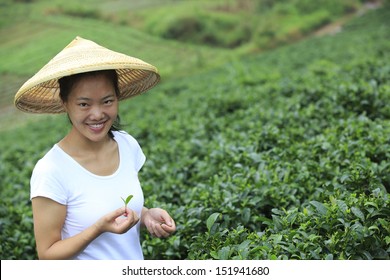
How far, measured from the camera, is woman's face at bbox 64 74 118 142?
1714 mm

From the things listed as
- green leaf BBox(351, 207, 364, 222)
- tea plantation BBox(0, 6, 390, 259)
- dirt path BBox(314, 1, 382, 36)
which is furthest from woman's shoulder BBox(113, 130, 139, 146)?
dirt path BBox(314, 1, 382, 36)

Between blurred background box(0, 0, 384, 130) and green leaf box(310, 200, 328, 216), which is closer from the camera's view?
green leaf box(310, 200, 328, 216)

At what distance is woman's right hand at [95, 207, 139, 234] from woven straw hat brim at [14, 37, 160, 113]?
0.47 metres

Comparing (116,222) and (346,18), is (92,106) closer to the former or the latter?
(116,222)

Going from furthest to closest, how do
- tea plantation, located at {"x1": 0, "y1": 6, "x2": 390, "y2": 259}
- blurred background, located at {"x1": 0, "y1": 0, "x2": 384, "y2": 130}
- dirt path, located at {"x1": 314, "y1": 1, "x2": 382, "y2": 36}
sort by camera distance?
dirt path, located at {"x1": 314, "y1": 1, "x2": 382, "y2": 36}, blurred background, located at {"x1": 0, "y1": 0, "x2": 384, "y2": 130}, tea plantation, located at {"x1": 0, "y1": 6, "x2": 390, "y2": 259}

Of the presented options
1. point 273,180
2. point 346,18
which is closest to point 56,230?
Result: point 273,180

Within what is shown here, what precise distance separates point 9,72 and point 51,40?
167 centimetres

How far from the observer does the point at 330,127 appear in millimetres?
3467

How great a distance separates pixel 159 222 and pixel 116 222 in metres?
0.32

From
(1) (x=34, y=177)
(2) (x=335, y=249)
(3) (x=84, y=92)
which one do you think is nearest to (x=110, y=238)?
(1) (x=34, y=177)

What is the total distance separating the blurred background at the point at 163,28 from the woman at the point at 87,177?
A: 1102cm

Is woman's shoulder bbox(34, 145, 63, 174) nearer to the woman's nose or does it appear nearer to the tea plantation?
the woman's nose

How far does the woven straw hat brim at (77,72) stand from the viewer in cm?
169

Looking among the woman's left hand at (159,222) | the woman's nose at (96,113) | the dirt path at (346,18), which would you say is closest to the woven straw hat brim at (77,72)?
the woman's nose at (96,113)
